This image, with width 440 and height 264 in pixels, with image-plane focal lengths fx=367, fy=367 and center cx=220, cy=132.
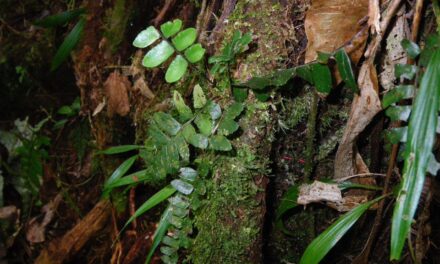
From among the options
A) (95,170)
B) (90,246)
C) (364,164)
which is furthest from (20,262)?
(364,164)

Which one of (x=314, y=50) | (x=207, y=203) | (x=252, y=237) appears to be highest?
(x=314, y=50)

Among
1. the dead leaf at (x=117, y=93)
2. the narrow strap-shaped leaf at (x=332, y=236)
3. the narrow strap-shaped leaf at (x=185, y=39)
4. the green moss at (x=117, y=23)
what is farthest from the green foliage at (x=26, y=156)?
the narrow strap-shaped leaf at (x=332, y=236)

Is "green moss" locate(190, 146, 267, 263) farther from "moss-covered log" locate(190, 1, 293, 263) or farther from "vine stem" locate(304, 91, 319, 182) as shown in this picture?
"vine stem" locate(304, 91, 319, 182)

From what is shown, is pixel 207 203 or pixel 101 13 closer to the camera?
pixel 207 203

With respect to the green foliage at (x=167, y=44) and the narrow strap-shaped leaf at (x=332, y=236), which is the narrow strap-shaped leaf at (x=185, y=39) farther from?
the narrow strap-shaped leaf at (x=332, y=236)

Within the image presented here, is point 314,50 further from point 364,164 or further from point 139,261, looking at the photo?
point 139,261

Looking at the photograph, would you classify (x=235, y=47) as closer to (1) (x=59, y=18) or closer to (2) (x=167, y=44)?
(2) (x=167, y=44)

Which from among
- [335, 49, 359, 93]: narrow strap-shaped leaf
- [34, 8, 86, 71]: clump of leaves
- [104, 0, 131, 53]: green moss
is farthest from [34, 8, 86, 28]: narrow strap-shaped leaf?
[335, 49, 359, 93]: narrow strap-shaped leaf

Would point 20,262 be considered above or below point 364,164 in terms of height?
below
